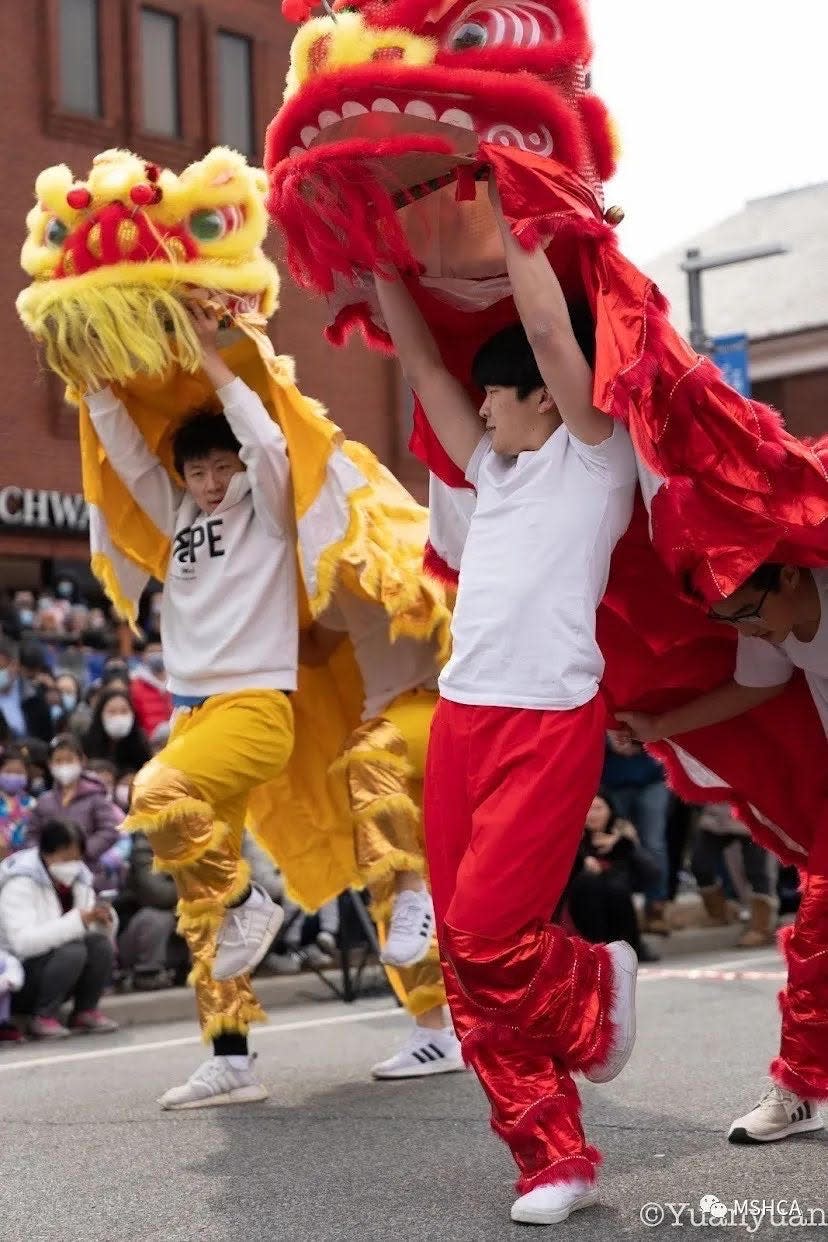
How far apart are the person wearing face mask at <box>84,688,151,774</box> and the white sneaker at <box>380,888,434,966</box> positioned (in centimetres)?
498

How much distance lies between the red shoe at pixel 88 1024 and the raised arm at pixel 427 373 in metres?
4.77

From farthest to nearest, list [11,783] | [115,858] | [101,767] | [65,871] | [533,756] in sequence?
[101,767], [115,858], [11,783], [65,871], [533,756]

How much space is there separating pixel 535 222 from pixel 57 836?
528 centimetres

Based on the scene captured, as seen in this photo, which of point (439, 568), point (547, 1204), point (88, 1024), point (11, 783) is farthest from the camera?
point (11, 783)

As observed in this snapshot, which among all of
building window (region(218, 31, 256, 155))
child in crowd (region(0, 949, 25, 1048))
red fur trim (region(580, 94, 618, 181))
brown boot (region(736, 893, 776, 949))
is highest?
building window (region(218, 31, 256, 155))

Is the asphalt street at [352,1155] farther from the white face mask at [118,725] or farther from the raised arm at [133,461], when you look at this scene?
the white face mask at [118,725]

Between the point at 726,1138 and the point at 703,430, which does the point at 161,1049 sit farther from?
the point at 703,430

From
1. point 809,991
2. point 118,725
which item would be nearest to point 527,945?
point 809,991

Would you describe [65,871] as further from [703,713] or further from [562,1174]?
[562,1174]

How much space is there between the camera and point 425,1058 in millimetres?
5359

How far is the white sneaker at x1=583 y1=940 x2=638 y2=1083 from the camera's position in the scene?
3426 millimetres

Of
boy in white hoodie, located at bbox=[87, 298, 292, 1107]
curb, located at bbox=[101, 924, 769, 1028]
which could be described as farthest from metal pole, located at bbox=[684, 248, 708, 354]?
boy in white hoodie, located at bbox=[87, 298, 292, 1107]

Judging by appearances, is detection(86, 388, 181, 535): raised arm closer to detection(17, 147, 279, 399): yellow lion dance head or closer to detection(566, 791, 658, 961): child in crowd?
detection(17, 147, 279, 399): yellow lion dance head

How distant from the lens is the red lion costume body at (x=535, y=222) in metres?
3.40
